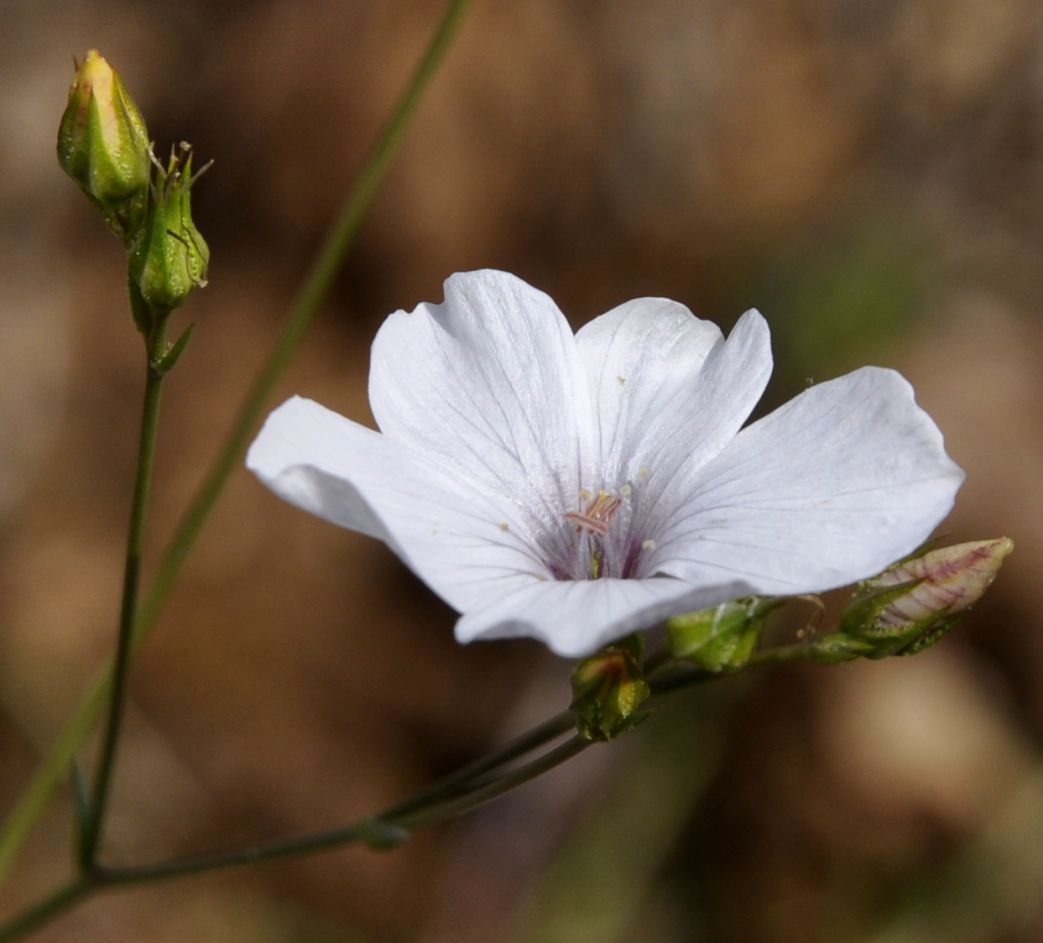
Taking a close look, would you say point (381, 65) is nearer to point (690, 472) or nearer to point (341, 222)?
point (341, 222)

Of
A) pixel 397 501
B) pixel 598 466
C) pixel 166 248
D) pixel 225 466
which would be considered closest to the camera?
pixel 397 501

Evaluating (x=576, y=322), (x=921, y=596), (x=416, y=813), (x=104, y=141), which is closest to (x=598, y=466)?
(x=921, y=596)

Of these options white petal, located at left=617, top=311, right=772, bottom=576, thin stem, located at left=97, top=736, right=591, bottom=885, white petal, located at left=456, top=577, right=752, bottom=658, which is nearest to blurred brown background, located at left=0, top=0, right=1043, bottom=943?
thin stem, located at left=97, top=736, right=591, bottom=885

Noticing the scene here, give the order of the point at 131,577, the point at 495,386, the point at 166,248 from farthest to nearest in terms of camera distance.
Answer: the point at 495,386 < the point at 131,577 < the point at 166,248

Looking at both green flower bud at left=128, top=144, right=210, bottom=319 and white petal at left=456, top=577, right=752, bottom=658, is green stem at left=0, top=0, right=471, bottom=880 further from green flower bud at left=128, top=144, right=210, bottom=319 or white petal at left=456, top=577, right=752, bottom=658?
white petal at left=456, top=577, right=752, bottom=658

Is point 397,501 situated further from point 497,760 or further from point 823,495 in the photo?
point 823,495

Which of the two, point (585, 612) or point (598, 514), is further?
point (598, 514)

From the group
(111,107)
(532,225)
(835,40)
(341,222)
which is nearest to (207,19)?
(532,225)
